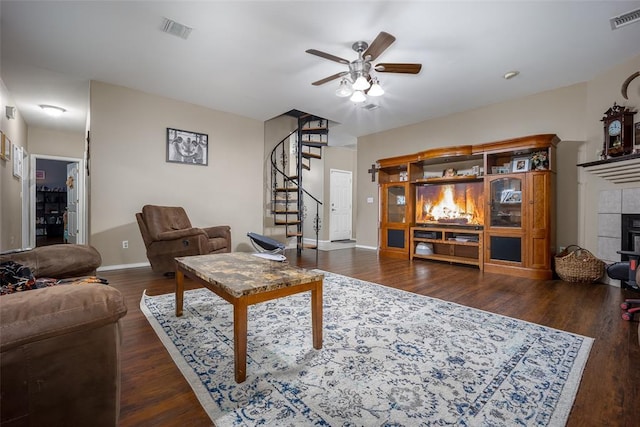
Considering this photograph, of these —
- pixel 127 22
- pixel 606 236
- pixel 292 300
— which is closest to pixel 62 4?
pixel 127 22

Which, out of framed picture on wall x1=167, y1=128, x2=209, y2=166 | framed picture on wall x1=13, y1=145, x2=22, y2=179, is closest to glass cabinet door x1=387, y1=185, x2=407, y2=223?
framed picture on wall x1=167, y1=128, x2=209, y2=166

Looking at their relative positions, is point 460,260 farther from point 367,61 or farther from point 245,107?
point 245,107

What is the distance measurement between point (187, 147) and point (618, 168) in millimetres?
6027

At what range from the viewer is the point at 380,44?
260cm

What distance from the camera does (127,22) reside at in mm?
2703

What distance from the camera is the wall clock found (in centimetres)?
324

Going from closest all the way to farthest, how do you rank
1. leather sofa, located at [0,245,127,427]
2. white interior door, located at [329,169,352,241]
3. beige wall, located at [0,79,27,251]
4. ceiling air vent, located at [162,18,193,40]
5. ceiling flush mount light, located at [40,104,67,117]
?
leather sofa, located at [0,245,127,427], ceiling air vent, located at [162,18,193,40], beige wall, located at [0,79,27,251], ceiling flush mount light, located at [40,104,67,117], white interior door, located at [329,169,352,241]

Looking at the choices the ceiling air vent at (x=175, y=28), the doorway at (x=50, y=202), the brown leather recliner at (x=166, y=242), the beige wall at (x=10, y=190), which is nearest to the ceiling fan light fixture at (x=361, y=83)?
the ceiling air vent at (x=175, y=28)

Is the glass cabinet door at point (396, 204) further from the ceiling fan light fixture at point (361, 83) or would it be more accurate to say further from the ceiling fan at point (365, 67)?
the ceiling fan light fixture at point (361, 83)

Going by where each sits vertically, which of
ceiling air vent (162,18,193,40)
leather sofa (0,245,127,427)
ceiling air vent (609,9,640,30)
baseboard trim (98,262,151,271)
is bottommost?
baseboard trim (98,262,151,271)

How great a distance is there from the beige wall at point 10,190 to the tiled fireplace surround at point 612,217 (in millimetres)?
8055

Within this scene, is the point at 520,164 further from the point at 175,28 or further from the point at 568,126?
the point at 175,28

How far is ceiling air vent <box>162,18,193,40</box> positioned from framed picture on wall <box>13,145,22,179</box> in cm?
396

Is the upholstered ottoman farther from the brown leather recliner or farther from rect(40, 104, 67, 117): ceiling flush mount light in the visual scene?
rect(40, 104, 67, 117): ceiling flush mount light
